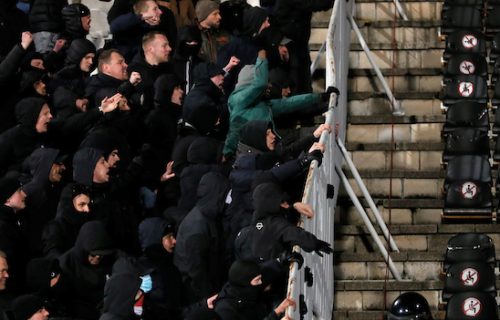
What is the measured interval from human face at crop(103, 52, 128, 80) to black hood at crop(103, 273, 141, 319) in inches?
163

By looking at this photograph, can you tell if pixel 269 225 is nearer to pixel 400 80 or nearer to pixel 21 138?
pixel 21 138

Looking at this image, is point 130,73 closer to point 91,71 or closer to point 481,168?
point 91,71

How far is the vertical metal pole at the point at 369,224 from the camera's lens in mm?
19172

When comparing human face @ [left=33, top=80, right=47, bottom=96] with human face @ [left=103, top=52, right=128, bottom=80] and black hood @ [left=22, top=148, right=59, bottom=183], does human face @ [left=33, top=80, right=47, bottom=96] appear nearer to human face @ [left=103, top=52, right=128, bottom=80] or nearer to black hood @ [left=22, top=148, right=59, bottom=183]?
human face @ [left=103, top=52, right=128, bottom=80]

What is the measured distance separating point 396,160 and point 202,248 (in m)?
3.54

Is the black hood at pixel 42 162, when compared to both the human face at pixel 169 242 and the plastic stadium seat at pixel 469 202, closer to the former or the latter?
the human face at pixel 169 242

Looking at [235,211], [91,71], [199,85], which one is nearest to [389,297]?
[235,211]

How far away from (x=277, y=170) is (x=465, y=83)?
13.6ft

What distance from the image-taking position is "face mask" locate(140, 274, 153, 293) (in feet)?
57.7

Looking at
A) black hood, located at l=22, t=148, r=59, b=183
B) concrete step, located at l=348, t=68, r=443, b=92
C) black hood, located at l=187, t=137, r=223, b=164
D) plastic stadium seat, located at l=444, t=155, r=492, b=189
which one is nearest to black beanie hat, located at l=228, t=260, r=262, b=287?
black hood, located at l=187, t=137, r=223, b=164

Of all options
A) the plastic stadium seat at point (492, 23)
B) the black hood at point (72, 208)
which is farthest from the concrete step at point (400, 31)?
the black hood at point (72, 208)

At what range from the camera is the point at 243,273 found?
54.2ft

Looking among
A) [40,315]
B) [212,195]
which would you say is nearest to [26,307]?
A: [40,315]

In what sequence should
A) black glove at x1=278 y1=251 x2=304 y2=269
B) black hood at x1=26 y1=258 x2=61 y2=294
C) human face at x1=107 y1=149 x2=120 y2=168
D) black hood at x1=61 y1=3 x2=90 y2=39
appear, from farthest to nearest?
black hood at x1=61 y1=3 x2=90 y2=39 → human face at x1=107 y1=149 x2=120 y2=168 → black hood at x1=26 y1=258 x2=61 y2=294 → black glove at x1=278 y1=251 x2=304 y2=269
